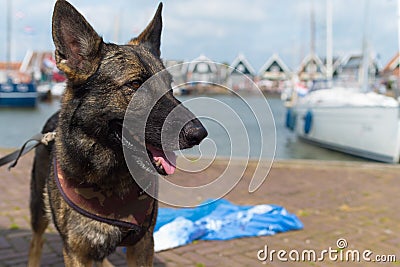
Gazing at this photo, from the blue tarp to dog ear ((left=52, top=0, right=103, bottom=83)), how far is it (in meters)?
2.60

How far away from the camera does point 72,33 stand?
266 cm

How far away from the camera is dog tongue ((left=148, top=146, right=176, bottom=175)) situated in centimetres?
251

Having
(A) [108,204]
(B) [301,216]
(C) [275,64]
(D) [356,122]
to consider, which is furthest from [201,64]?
(C) [275,64]

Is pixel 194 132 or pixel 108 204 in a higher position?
pixel 194 132

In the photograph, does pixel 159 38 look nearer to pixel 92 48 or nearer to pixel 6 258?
pixel 92 48

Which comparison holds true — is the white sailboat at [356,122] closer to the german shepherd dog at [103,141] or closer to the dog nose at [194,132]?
the german shepherd dog at [103,141]

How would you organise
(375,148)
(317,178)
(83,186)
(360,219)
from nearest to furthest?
(83,186)
(360,219)
(317,178)
(375,148)

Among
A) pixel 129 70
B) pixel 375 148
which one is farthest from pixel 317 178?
pixel 129 70

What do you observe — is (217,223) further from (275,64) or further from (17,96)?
(275,64)

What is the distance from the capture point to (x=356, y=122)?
14.5 metres

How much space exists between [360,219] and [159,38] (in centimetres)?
423

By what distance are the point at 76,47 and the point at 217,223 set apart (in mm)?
3313

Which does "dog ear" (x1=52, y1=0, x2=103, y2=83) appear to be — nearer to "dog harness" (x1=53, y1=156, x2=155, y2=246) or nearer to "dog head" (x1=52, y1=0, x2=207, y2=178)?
"dog head" (x1=52, y1=0, x2=207, y2=178)

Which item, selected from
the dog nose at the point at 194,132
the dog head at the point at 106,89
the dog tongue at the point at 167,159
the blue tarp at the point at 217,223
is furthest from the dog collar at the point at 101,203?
the blue tarp at the point at 217,223
